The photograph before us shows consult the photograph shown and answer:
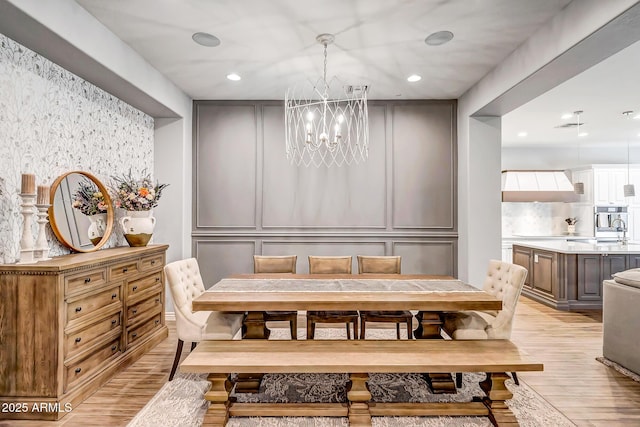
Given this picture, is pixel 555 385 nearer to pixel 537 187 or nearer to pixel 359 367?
pixel 359 367

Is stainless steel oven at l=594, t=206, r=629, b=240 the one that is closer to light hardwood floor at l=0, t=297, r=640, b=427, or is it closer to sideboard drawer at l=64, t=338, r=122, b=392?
light hardwood floor at l=0, t=297, r=640, b=427

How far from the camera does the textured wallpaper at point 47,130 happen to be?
2.42 meters

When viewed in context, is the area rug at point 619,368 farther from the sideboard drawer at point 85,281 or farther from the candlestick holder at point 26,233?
the candlestick holder at point 26,233

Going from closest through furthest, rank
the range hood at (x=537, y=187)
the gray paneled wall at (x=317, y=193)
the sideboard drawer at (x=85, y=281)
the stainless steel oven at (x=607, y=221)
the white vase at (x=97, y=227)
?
the sideboard drawer at (x=85, y=281) < the white vase at (x=97, y=227) < the gray paneled wall at (x=317, y=193) < the range hood at (x=537, y=187) < the stainless steel oven at (x=607, y=221)

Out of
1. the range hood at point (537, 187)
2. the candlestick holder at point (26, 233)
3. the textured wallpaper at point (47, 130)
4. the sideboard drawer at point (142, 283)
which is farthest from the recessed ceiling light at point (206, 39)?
the range hood at point (537, 187)

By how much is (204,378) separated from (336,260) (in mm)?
1638

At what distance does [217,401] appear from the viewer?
217cm

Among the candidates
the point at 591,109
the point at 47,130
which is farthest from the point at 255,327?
the point at 591,109

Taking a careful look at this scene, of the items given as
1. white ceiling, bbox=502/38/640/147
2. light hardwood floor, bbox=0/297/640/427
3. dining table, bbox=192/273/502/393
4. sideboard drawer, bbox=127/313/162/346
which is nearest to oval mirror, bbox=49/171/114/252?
sideboard drawer, bbox=127/313/162/346

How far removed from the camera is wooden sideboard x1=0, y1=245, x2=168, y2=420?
226 centimetres

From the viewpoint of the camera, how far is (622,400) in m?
2.51

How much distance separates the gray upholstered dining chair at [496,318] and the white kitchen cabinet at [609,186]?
6.18 m

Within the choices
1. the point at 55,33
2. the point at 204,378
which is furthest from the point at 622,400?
the point at 55,33

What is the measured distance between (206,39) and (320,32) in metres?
0.99
